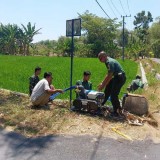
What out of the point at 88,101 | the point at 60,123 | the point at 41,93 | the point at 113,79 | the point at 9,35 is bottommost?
the point at 60,123

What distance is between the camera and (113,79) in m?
7.02

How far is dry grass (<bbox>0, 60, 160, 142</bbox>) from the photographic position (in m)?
5.88

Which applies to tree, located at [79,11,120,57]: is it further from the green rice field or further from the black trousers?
the black trousers

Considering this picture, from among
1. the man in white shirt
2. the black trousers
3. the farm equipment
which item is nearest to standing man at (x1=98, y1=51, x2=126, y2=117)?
the black trousers

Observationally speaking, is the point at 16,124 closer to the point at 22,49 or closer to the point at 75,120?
the point at 75,120

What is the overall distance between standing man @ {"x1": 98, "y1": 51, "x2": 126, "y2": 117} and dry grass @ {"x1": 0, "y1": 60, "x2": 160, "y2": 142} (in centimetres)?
56

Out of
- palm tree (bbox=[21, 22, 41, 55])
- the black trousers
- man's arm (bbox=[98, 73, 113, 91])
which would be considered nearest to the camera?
man's arm (bbox=[98, 73, 113, 91])

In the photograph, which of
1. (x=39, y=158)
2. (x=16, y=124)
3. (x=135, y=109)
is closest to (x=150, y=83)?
(x=135, y=109)

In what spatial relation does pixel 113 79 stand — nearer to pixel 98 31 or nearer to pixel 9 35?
pixel 9 35

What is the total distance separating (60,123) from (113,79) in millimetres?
1669

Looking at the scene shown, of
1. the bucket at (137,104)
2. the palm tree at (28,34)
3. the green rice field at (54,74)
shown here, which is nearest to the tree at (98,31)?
the palm tree at (28,34)

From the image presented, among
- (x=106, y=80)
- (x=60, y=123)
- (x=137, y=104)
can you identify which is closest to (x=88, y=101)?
(x=106, y=80)

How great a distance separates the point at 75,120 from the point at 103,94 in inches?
37.7

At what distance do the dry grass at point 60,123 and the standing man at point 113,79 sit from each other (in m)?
0.56
